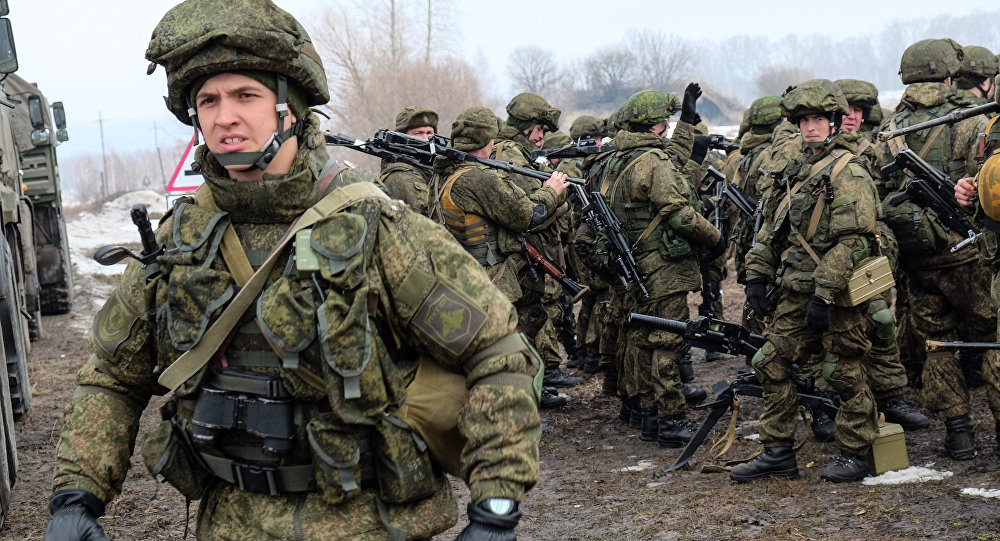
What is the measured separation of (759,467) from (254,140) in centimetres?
419

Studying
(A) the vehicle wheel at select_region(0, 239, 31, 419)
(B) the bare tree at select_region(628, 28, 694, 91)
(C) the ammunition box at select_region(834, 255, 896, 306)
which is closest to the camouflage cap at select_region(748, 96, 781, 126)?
(C) the ammunition box at select_region(834, 255, 896, 306)

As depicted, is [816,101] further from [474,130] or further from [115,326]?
[115,326]

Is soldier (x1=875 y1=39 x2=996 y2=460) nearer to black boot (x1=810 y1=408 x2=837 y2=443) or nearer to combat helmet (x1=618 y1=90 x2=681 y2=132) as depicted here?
black boot (x1=810 y1=408 x2=837 y2=443)

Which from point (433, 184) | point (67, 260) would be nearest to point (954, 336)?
point (433, 184)

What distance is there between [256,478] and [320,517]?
0.61 feet

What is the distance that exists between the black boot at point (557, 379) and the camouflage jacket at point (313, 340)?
626cm

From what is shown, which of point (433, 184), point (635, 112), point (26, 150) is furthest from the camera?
point (26, 150)

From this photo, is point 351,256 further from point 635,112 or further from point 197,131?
point 635,112

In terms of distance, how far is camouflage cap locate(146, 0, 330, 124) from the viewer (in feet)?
8.22

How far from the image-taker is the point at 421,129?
29.8 feet

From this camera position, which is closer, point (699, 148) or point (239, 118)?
point (239, 118)

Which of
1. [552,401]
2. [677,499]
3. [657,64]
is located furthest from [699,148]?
[657,64]

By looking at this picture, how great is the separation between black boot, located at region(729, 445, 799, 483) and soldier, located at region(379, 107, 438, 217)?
342cm

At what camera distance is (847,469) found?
5688 mm
